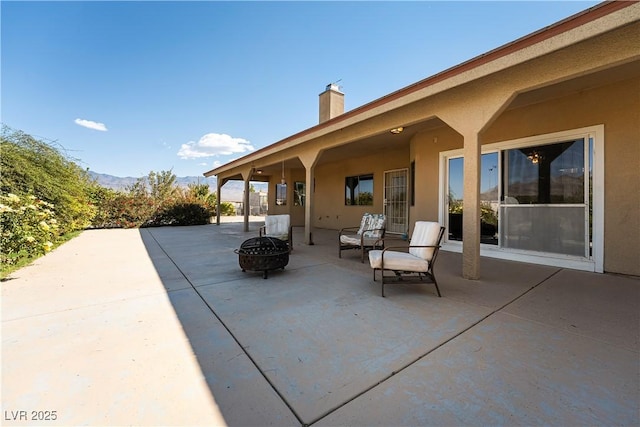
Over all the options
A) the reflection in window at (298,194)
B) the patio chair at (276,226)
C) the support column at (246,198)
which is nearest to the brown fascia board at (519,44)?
the patio chair at (276,226)

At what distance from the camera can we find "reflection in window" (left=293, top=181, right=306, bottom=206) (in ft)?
48.0

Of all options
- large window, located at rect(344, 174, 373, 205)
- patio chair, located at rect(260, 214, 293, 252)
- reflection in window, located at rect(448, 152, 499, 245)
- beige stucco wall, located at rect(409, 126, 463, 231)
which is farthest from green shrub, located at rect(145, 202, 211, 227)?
reflection in window, located at rect(448, 152, 499, 245)

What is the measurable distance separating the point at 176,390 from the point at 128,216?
13.6m

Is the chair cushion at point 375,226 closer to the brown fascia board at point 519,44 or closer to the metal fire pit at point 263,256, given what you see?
the metal fire pit at point 263,256

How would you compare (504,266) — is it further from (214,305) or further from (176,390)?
(176,390)

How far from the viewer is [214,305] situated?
3.12 metres

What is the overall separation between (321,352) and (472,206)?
3249 millimetres

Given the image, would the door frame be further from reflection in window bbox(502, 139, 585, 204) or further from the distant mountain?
the distant mountain

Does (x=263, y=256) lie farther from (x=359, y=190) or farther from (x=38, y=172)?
(x=359, y=190)

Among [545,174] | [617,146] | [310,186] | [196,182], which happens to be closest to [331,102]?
[310,186]

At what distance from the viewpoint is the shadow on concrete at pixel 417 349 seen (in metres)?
1.51

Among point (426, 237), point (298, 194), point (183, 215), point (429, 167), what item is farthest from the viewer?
point (298, 194)

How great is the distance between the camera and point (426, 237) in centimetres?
376

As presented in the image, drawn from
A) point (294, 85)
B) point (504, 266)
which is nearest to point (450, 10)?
point (504, 266)
